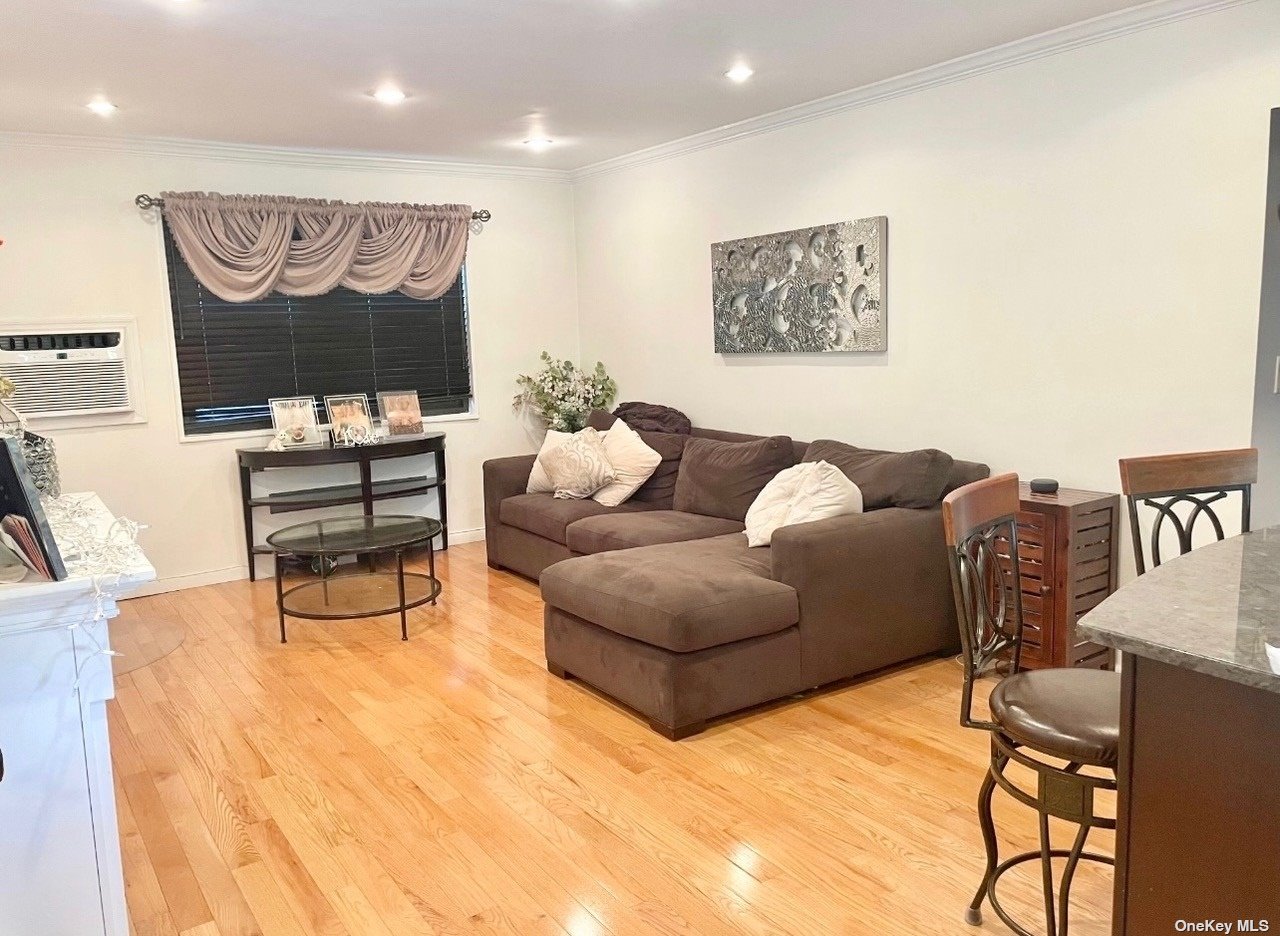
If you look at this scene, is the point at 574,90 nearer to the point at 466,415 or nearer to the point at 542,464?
the point at 542,464

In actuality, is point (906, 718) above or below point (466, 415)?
below

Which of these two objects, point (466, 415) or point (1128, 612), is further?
point (466, 415)

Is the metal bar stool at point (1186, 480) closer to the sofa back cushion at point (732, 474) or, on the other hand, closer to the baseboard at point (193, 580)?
the sofa back cushion at point (732, 474)

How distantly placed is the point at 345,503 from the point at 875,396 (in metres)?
3.13

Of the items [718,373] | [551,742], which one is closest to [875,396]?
[718,373]

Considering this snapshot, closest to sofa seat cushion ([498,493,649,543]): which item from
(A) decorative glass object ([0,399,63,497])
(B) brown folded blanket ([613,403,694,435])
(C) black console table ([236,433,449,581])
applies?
(C) black console table ([236,433,449,581])

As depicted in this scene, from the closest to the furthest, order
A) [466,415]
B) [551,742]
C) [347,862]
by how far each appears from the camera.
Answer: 1. [347,862]
2. [551,742]
3. [466,415]

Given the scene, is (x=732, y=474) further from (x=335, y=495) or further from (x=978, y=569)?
(x=978, y=569)

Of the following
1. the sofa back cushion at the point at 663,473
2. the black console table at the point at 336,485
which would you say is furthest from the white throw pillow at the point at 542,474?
the black console table at the point at 336,485

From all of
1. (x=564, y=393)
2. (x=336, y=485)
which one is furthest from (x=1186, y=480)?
(x=336, y=485)

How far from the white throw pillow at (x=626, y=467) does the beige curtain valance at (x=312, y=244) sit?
1668 mm

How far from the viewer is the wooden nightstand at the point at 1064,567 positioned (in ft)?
11.4

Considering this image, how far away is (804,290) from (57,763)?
3.84 metres

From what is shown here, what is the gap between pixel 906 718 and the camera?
11.0ft
